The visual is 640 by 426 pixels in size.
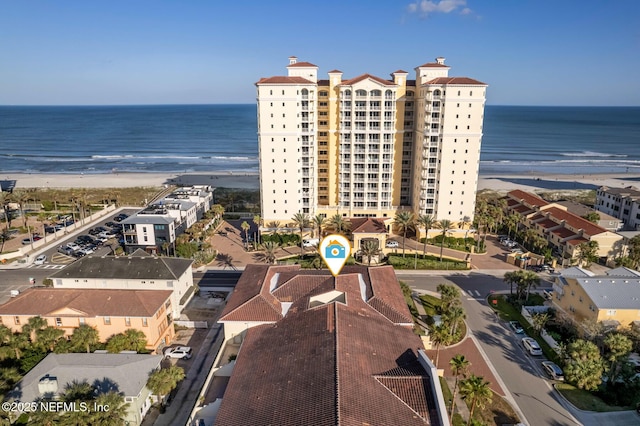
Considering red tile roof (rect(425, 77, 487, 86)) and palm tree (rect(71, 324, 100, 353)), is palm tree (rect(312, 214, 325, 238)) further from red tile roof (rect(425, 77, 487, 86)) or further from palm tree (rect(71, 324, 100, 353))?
palm tree (rect(71, 324, 100, 353))

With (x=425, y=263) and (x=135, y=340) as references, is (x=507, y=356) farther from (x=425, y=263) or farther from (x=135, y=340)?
(x=135, y=340)

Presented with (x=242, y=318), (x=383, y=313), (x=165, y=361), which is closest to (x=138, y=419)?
(x=165, y=361)

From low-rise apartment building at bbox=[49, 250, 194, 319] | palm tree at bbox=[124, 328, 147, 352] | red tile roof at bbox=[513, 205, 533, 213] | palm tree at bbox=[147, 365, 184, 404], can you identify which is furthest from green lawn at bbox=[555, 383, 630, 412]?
red tile roof at bbox=[513, 205, 533, 213]

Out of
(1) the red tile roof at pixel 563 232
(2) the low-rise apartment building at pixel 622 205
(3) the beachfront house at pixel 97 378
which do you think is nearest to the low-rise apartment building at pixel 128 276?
(3) the beachfront house at pixel 97 378

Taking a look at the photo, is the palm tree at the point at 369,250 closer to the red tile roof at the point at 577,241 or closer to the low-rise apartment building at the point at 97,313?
the red tile roof at the point at 577,241

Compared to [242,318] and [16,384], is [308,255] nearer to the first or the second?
[242,318]

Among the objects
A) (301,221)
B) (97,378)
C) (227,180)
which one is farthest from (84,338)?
(227,180)
